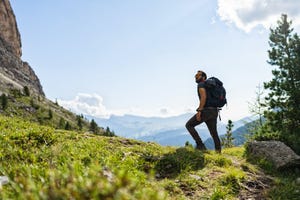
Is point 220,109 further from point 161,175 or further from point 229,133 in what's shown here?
point 229,133

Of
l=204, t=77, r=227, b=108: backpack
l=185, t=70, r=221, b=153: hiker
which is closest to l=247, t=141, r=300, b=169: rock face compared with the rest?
l=185, t=70, r=221, b=153: hiker

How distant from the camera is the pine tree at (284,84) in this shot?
24188 millimetres

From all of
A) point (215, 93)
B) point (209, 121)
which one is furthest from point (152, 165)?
point (215, 93)

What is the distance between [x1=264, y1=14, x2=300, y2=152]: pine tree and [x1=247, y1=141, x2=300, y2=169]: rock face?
8.70 meters

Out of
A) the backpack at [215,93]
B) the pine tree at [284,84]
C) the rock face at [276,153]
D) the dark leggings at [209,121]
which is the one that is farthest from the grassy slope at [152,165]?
the pine tree at [284,84]

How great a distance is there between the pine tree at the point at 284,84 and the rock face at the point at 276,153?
8701 millimetres

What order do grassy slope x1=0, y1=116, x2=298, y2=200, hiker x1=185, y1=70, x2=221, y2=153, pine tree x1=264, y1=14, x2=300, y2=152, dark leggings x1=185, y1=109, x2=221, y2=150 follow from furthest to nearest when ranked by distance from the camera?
pine tree x1=264, y1=14, x2=300, y2=152 < dark leggings x1=185, y1=109, x2=221, y2=150 < hiker x1=185, y1=70, x2=221, y2=153 < grassy slope x1=0, y1=116, x2=298, y2=200

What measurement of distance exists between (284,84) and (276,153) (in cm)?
1270

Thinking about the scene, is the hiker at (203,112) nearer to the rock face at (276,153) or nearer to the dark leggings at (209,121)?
the dark leggings at (209,121)

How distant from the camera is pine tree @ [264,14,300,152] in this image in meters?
24.2

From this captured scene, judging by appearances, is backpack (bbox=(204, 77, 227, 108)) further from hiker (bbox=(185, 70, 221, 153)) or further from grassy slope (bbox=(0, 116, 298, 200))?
grassy slope (bbox=(0, 116, 298, 200))

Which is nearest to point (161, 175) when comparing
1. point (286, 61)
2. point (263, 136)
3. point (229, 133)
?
point (263, 136)

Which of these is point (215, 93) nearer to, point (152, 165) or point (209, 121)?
point (209, 121)

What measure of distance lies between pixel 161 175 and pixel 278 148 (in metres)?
7.27
